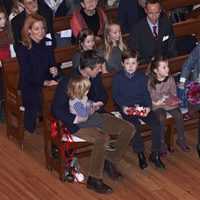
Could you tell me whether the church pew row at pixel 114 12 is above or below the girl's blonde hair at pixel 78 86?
above

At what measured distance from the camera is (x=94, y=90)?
844 cm

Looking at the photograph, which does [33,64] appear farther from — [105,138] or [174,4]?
[174,4]

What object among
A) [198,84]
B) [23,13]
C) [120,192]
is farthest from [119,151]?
[23,13]

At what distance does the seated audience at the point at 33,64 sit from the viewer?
887 centimetres

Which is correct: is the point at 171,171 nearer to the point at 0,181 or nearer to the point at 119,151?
the point at 119,151

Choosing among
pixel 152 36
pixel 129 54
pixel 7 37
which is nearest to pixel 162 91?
pixel 129 54

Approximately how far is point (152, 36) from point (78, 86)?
1882mm

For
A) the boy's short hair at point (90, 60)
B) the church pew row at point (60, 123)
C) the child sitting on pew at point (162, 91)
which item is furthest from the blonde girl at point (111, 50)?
the boy's short hair at point (90, 60)

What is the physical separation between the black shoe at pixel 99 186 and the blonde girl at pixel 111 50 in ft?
5.50

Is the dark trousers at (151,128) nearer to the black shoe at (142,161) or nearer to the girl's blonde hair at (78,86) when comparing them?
the black shoe at (142,161)

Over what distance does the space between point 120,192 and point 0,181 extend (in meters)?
1.43

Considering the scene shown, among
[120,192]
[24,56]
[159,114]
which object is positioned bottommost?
[120,192]

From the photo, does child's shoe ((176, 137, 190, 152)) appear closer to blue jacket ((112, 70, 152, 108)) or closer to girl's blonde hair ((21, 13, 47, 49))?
blue jacket ((112, 70, 152, 108))

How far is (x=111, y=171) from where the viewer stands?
28.0 ft
